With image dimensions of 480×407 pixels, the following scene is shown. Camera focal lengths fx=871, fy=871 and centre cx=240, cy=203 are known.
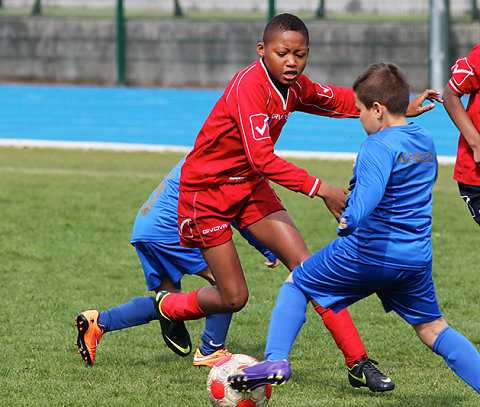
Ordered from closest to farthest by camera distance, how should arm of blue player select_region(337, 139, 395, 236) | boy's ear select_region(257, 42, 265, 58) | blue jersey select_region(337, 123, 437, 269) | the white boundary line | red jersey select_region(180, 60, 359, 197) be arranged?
arm of blue player select_region(337, 139, 395, 236)
blue jersey select_region(337, 123, 437, 269)
red jersey select_region(180, 60, 359, 197)
boy's ear select_region(257, 42, 265, 58)
the white boundary line

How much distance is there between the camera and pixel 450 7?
714 inches

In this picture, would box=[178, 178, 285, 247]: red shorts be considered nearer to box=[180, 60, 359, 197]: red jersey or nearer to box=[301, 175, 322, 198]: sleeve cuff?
box=[180, 60, 359, 197]: red jersey

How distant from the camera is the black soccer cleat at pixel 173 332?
482cm

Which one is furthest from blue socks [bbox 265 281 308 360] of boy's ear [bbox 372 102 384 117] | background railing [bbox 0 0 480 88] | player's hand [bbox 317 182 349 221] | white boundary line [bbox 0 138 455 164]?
background railing [bbox 0 0 480 88]

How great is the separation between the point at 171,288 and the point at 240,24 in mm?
16280

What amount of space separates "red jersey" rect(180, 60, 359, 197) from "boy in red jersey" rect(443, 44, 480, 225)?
879 mm

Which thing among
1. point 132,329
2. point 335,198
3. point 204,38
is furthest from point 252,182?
point 204,38

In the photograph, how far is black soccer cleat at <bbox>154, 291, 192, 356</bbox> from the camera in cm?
482

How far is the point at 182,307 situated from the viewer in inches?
183

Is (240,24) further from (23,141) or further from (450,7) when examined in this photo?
(23,141)

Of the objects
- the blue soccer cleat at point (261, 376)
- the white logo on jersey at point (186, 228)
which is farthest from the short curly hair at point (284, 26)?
the blue soccer cleat at point (261, 376)

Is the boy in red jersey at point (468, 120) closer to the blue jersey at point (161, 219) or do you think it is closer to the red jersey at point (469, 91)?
the red jersey at point (469, 91)

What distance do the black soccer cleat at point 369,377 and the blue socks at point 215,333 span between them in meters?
0.96

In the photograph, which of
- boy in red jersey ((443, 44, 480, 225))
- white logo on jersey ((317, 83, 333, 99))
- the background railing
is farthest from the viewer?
the background railing
